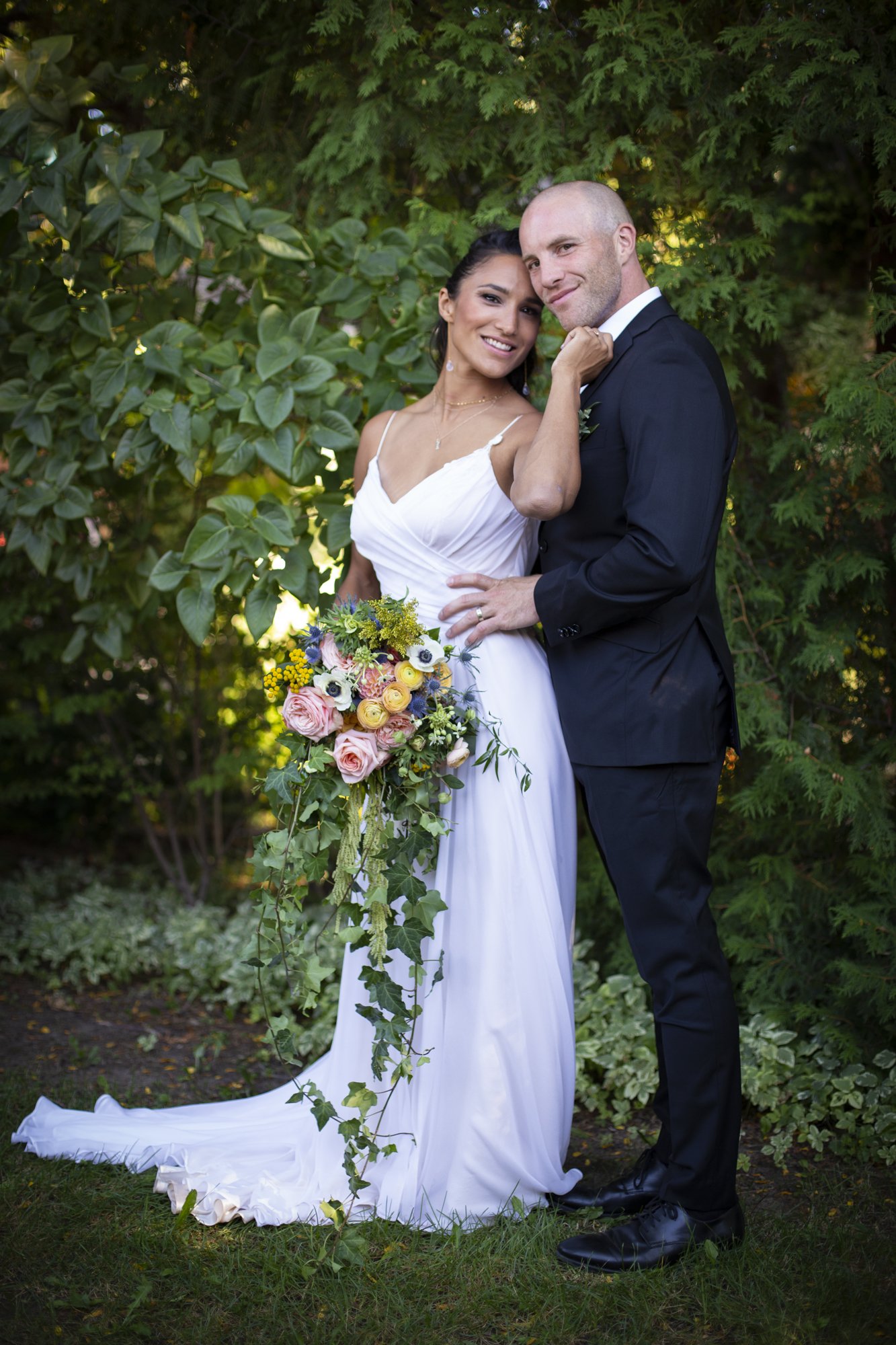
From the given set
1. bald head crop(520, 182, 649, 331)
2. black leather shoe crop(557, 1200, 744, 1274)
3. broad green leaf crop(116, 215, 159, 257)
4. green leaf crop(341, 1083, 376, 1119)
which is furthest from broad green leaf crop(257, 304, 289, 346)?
black leather shoe crop(557, 1200, 744, 1274)

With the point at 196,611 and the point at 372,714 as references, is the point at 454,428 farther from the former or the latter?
the point at 196,611

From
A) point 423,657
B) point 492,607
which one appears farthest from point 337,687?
point 492,607

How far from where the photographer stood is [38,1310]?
2.35 metres

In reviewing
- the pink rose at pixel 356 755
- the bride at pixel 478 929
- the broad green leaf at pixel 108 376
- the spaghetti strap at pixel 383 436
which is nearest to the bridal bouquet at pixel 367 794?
the pink rose at pixel 356 755

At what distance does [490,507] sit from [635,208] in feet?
5.02

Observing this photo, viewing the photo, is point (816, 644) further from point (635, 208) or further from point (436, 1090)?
point (436, 1090)

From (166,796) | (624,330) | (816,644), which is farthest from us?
(166,796)

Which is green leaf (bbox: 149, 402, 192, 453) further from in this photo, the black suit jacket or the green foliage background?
the black suit jacket

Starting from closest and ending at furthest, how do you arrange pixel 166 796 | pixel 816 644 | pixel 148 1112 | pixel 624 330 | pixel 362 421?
pixel 624 330 < pixel 148 1112 < pixel 816 644 < pixel 362 421 < pixel 166 796

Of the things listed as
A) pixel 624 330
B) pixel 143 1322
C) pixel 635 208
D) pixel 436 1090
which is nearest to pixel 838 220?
pixel 635 208

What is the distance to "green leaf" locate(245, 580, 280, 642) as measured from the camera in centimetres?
Result: 341

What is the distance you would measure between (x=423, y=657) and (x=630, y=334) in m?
0.88

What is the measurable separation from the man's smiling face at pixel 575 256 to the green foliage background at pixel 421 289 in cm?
87

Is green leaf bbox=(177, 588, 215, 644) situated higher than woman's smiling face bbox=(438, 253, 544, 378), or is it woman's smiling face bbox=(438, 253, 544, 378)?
woman's smiling face bbox=(438, 253, 544, 378)
